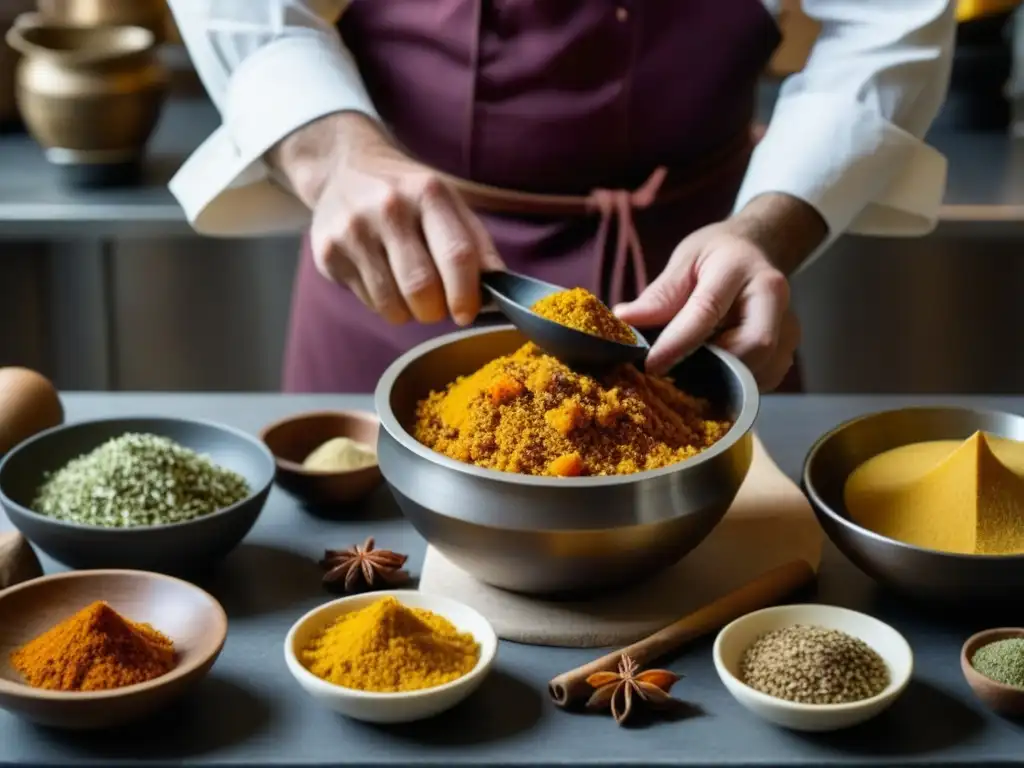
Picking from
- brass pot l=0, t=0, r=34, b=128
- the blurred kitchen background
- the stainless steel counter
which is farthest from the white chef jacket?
brass pot l=0, t=0, r=34, b=128

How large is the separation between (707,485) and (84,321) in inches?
77.2

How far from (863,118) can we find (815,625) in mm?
664

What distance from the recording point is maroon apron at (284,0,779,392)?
→ 1541 millimetres

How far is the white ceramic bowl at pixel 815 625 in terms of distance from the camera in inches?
36.4

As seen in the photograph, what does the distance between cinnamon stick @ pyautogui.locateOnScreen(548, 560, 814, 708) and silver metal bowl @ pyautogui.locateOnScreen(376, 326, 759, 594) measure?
0.05 metres

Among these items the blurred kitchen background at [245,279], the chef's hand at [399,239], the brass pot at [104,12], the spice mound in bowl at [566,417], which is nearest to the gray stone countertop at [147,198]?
the blurred kitchen background at [245,279]

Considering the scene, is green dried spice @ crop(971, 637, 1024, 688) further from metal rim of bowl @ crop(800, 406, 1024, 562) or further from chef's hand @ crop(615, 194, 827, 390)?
chef's hand @ crop(615, 194, 827, 390)

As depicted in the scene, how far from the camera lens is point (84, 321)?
2.73m

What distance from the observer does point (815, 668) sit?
0.96 meters

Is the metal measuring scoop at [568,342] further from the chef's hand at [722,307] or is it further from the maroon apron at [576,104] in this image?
the maroon apron at [576,104]

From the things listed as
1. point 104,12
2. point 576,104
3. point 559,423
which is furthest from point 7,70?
point 559,423

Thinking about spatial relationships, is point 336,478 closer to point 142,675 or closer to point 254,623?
point 254,623

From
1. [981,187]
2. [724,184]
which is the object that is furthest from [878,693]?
[981,187]

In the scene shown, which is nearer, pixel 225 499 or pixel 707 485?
pixel 707 485
